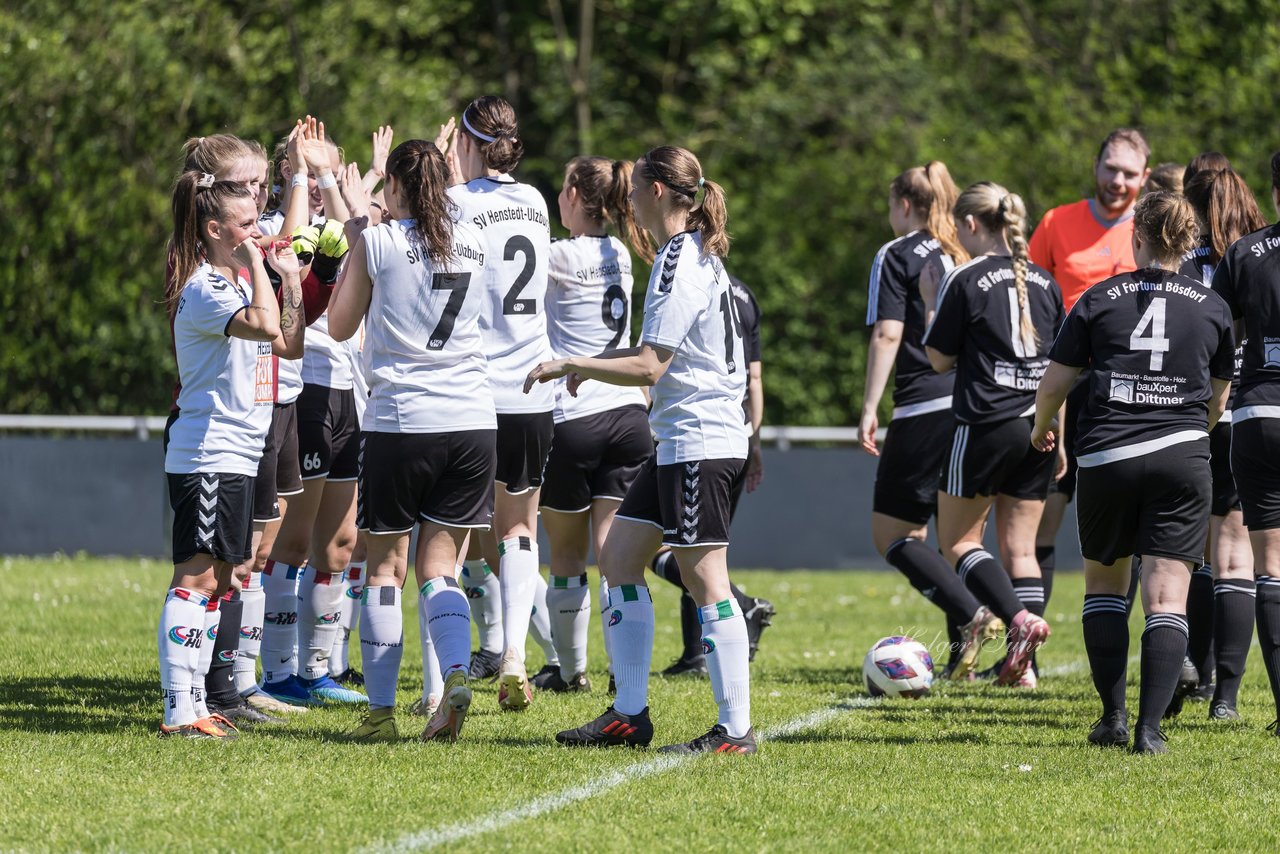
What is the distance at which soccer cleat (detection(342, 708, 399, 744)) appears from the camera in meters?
6.00

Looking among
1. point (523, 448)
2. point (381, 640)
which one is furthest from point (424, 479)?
point (523, 448)

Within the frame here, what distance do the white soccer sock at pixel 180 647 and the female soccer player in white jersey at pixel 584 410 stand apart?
1.94 m

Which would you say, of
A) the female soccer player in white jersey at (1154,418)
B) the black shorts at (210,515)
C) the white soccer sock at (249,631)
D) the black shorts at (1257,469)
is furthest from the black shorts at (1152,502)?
the white soccer sock at (249,631)

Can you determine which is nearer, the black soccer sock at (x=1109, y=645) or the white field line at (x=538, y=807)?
the white field line at (x=538, y=807)

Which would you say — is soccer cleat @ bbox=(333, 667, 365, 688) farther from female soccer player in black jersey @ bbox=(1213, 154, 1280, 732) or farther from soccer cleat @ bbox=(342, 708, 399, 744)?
female soccer player in black jersey @ bbox=(1213, 154, 1280, 732)

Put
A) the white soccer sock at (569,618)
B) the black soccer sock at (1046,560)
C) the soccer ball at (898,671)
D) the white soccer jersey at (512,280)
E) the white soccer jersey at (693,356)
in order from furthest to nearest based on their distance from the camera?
the black soccer sock at (1046,560)
the soccer ball at (898,671)
the white soccer sock at (569,618)
the white soccer jersey at (512,280)
the white soccer jersey at (693,356)

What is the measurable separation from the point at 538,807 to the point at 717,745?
107 cm

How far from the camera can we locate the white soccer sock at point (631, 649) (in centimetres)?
597

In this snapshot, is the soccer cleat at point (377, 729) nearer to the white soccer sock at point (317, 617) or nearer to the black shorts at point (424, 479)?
the black shorts at point (424, 479)

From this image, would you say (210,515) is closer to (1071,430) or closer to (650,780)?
(650,780)

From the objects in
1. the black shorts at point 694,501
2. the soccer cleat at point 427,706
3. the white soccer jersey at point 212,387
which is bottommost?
the soccer cleat at point 427,706

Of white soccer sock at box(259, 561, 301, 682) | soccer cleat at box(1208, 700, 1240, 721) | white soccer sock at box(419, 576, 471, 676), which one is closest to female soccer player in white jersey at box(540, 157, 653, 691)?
white soccer sock at box(259, 561, 301, 682)

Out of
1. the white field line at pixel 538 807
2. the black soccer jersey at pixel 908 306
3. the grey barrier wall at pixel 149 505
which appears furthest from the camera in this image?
the grey barrier wall at pixel 149 505

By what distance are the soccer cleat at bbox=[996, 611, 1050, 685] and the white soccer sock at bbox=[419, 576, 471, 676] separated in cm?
294
